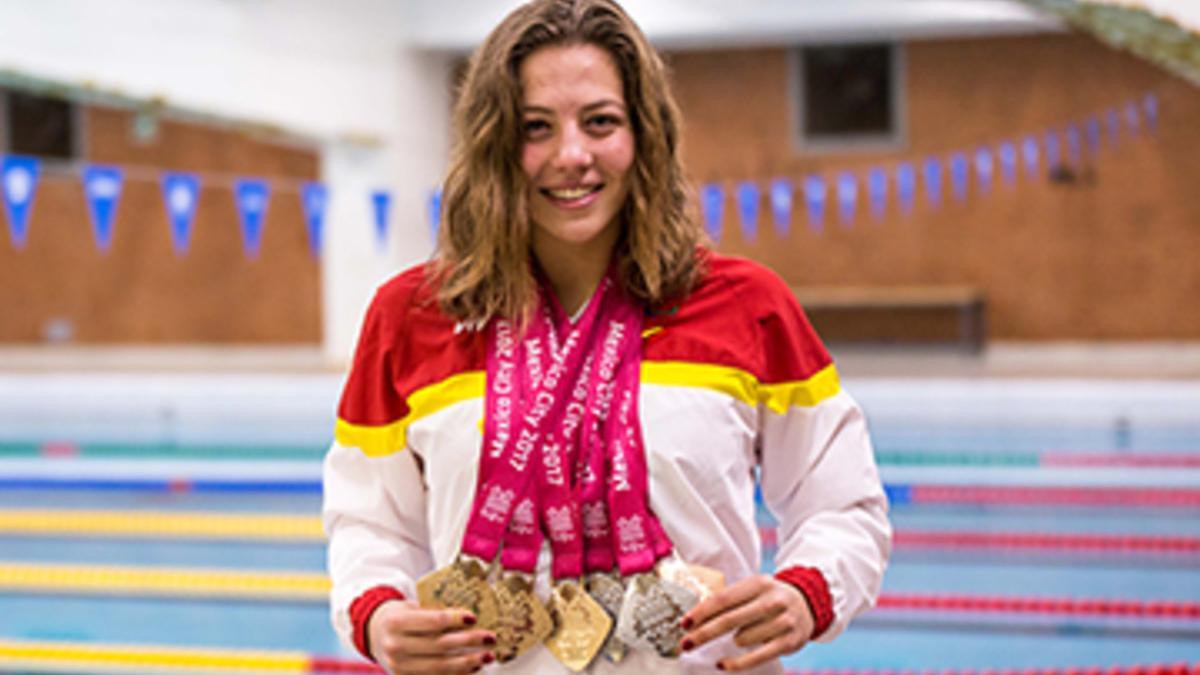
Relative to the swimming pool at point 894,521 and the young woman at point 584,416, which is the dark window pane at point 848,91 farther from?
the young woman at point 584,416

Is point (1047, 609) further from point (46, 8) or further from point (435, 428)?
point (46, 8)

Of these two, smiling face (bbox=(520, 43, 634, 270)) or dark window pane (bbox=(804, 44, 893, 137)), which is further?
dark window pane (bbox=(804, 44, 893, 137))

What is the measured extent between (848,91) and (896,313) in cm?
213

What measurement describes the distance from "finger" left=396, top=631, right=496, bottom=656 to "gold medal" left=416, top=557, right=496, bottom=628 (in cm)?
2

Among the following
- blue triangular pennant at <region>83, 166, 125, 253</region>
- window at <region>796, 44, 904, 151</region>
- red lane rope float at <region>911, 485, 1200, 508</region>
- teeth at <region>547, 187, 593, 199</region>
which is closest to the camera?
teeth at <region>547, 187, 593, 199</region>

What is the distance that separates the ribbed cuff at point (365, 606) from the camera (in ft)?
4.09

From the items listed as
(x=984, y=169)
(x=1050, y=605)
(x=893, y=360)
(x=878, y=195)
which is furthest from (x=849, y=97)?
(x=1050, y=605)

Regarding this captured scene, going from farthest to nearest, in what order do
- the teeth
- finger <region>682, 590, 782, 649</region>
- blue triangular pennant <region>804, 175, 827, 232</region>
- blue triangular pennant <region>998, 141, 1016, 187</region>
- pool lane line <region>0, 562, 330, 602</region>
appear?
blue triangular pennant <region>998, 141, 1016, 187</region> → blue triangular pennant <region>804, 175, 827, 232</region> → pool lane line <region>0, 562, 330, 602</region> → the teeth → finger <region>682, 590, 782, 649</region>

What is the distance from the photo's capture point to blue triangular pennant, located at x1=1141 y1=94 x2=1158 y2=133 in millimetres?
11688

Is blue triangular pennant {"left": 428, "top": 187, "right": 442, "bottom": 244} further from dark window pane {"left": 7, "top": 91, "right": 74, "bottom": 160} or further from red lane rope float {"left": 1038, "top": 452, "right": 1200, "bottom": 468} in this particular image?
dark window pane {"left": 7, "top": 91, "right": 74, "bottom": 160}

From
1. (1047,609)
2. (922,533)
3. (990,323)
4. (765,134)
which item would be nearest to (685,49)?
(765,134)

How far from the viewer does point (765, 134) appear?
41.4ft

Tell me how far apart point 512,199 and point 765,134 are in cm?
1161

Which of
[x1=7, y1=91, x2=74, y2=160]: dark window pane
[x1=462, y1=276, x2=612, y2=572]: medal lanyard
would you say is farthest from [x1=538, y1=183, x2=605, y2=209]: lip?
[x1=7, y1=91, x2=74, y2=160]: dark window pane
